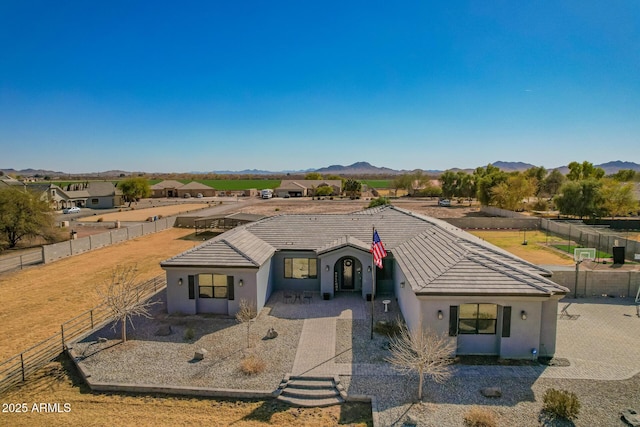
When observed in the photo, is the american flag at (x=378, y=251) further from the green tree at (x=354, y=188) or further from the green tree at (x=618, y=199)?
→ the green tree at (x=354, y=188)

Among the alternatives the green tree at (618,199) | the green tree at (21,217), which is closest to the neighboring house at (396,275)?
the green tree at (21,217)

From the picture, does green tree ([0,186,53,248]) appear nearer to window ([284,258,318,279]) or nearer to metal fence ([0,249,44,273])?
metal fence ([0,249,44,273])

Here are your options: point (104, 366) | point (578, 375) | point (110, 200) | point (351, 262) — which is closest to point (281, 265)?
point (351, 262)

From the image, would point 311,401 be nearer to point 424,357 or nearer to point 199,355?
point 424,357

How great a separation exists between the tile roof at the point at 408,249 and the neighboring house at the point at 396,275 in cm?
6

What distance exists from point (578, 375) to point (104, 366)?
16773 millimetres

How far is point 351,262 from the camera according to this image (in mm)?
21141

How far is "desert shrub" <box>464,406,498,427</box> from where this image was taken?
10117 millimetres

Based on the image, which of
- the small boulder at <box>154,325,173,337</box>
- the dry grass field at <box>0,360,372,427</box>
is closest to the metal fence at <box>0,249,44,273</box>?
the small boulder at <box>154,325,173,337</box>

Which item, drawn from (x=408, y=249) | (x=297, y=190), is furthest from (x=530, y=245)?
(x=297, y=190)

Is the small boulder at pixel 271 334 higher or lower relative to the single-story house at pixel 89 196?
lower

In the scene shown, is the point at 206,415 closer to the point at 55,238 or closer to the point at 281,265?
the point at 281,265

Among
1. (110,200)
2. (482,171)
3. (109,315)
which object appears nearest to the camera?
(109,315)

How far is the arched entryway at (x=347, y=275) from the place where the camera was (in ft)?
68.9
